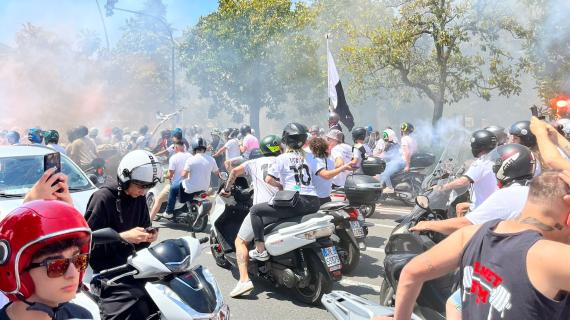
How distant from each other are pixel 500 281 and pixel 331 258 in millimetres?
2977

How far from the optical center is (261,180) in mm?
5578

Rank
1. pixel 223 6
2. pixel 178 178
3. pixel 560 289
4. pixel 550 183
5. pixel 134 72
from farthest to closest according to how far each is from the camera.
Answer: pixel 134 72, pixel 223 6, pixel 178 178, pixel 550 183, pixel 560 289

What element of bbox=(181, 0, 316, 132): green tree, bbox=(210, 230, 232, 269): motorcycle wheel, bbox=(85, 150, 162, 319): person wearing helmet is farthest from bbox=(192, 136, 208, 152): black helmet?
bbox=(181, 0, 316, 132): green tree

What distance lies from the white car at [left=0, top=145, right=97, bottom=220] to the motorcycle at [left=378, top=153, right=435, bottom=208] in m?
6.80

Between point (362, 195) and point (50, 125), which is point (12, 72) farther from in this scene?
point (362, 195)

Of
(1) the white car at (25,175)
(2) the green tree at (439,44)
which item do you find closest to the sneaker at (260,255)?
(1) the white car at (25,175)

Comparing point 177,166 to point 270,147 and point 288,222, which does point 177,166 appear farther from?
point 288,222

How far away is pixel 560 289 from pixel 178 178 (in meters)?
7.63

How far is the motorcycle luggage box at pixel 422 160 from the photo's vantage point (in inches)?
432

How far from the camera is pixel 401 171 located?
11.0 metres

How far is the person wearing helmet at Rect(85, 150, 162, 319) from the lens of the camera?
9.63ft

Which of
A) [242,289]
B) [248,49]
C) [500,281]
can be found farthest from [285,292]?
[248,49]

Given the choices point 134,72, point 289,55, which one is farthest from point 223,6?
point 134,72

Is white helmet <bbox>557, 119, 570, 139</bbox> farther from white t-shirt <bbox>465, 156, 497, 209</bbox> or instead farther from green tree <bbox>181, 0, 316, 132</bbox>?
green tree <bbox>181, 0, 316, 132</bbox>
